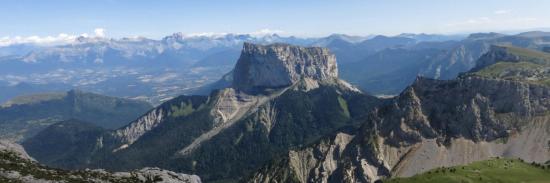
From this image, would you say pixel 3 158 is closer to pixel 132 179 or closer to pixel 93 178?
pixel 93 178

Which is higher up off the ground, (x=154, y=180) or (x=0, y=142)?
(x=0, y=142)

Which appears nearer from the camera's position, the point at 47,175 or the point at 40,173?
the point at 47,175

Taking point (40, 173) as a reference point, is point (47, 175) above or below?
below

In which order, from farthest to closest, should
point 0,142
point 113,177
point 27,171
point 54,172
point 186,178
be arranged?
point 186,178
point 0,142
point 113,177
point 54,172
point 27,171

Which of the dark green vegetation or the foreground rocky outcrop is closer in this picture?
the foreground rocky outcrop

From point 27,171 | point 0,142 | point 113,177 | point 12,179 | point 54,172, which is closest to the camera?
point 12,179

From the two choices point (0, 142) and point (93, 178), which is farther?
point (0, 142)

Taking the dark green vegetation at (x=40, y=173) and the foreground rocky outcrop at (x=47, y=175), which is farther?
the dark green vegetation at (x=40, y=173)

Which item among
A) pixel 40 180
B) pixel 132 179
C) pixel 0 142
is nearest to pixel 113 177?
pixel 132 179
